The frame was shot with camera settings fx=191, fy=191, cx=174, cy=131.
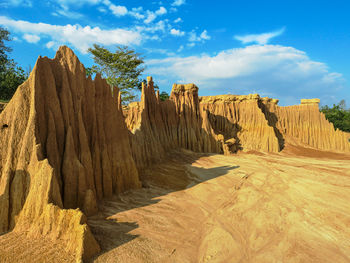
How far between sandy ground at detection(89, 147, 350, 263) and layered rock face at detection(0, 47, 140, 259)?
2.49 feet

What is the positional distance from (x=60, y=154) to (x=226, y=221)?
17.2 feet

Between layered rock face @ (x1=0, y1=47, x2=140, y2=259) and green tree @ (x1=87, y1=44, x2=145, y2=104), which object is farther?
green tree @ (x1=87, y1=44, x2=145, y2=104)

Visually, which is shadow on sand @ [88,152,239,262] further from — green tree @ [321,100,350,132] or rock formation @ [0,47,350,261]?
green tree @ [321,100,350,132]

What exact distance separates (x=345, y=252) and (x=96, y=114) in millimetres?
8222

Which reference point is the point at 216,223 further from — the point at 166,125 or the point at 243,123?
the point at 243,123

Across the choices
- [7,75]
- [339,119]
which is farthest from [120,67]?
[339,119]

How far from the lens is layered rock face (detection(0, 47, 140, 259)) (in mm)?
4074

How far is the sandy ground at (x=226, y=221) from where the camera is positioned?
4355mm

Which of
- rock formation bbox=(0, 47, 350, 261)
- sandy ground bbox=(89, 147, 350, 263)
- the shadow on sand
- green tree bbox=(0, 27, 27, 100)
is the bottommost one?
sandy ground bbox=(89, 147, 350, 263)

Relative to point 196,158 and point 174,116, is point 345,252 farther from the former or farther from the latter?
point 174,116

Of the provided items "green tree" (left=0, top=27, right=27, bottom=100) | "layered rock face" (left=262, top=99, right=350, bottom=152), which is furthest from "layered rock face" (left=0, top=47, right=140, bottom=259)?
"layered rock face" (left=262, top=99, right=350, bottom=152)

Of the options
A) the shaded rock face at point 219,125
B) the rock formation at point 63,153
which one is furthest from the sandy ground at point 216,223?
the shaded rock face at point 219,125

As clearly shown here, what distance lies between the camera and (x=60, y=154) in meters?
5.30

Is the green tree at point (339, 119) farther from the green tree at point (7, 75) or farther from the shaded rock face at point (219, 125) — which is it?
the green tree at point (7, 75)
